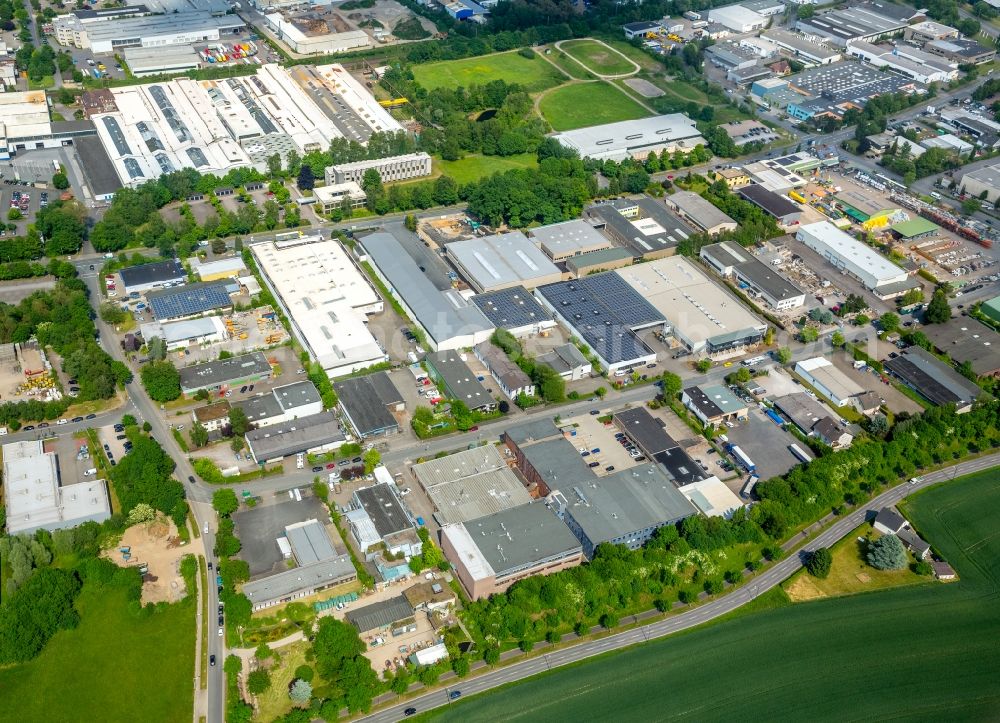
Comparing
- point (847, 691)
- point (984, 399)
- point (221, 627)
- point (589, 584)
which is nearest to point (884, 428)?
point (984, 399)

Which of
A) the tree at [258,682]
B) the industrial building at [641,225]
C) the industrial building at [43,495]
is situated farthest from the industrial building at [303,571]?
the industrial building at [641,225]

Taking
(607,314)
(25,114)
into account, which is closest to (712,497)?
(607,314)

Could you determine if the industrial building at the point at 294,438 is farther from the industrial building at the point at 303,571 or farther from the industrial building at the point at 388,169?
the industrial building at the point at 388,169

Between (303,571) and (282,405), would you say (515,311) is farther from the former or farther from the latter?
(303,571)

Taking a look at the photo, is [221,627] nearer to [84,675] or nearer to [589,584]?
[84,675]

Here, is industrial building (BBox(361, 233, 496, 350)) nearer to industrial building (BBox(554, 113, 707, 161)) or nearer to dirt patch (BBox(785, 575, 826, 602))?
industrial building (BBox(554, 113, 707, 161))

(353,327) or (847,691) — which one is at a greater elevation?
(353,327)

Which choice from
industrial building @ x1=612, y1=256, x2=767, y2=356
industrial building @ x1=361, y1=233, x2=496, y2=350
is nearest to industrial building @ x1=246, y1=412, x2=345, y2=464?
industrial building @ x1=361, y1=233, x2=496, y2=350
